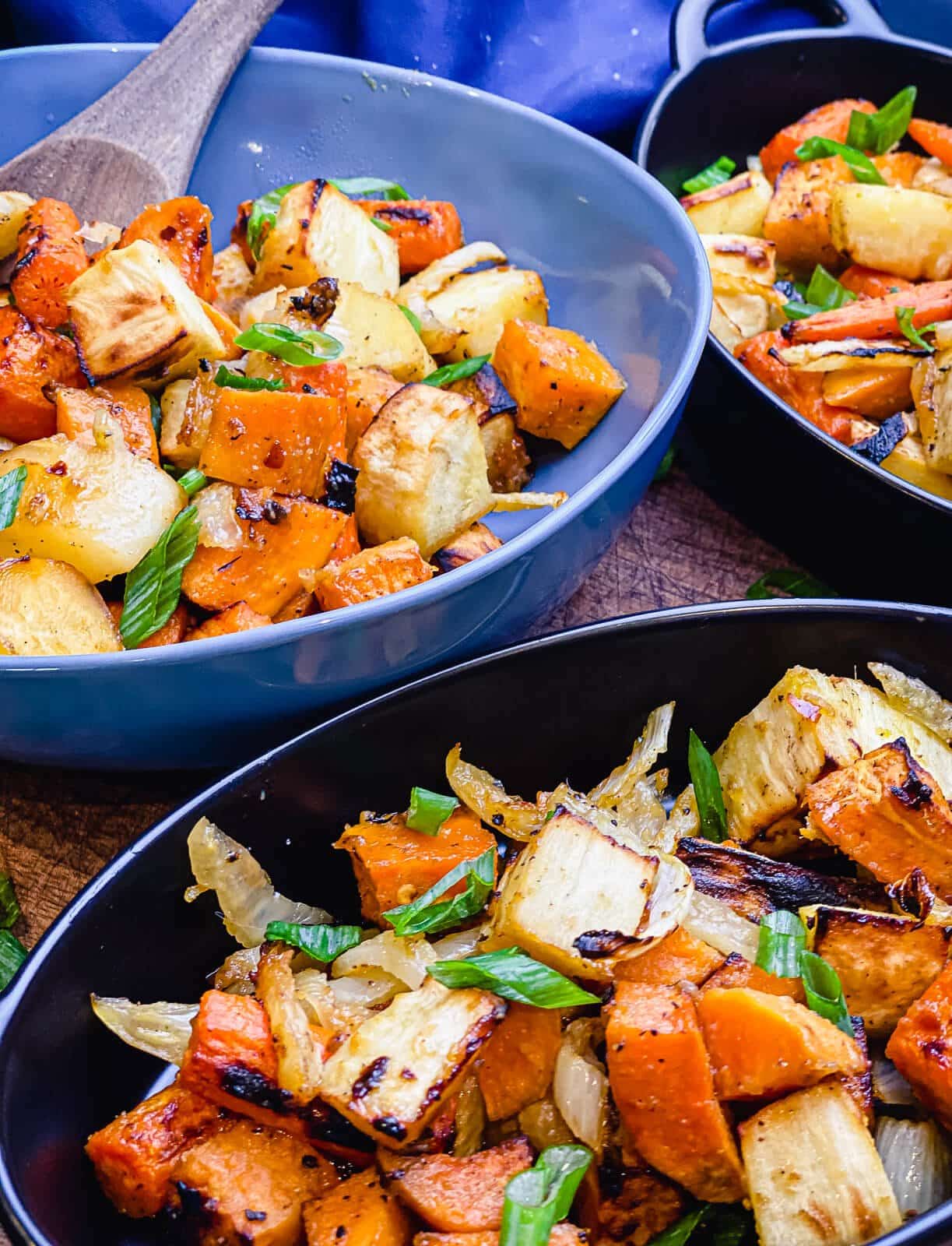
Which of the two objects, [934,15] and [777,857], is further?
[934,15]

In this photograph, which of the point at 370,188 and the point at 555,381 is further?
the point at 370,188

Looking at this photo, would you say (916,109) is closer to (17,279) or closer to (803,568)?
(803,568)

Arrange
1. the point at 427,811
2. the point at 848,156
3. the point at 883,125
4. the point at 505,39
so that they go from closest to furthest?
the point at 427,811 < the point at 848,156 < the point at 883,125 < the point at 505,39

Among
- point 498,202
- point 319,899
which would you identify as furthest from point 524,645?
point 498,202

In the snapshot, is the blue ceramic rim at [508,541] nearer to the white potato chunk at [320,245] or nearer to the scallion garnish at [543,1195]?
the white potato chunk at [320,245]

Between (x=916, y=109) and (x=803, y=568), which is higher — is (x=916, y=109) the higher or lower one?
the higher one

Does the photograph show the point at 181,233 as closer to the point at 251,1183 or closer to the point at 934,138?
the point at 251,1183

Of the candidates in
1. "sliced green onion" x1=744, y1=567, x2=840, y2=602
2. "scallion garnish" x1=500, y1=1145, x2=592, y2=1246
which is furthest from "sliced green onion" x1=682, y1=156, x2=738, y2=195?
"scallion garnish" x1=500, y1=1145, x2=592, y2=1246

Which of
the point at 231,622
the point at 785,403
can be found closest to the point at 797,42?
the point at 785,403
